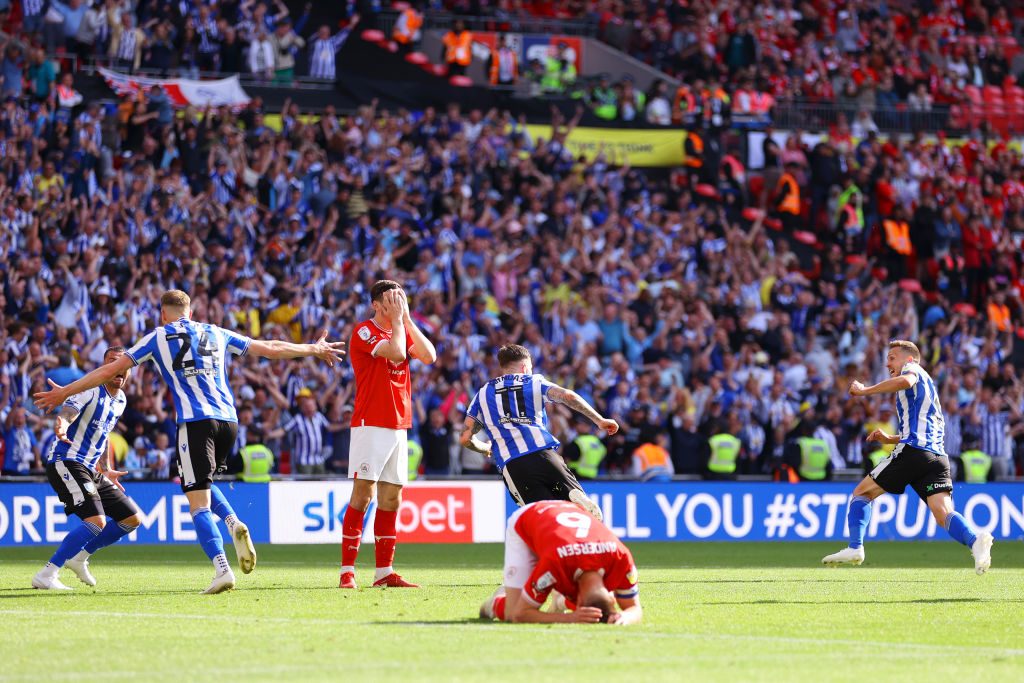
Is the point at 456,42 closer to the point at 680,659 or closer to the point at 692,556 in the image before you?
the point at 692,556

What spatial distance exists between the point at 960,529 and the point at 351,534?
529cm

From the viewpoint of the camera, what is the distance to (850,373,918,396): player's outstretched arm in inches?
503

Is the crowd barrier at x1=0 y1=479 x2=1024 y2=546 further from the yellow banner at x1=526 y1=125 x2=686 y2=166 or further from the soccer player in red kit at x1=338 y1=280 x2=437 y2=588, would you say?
the yellow banner at x1=526 y1=125 x2=686 y2=166

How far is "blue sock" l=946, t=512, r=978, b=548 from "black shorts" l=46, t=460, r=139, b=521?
6.97 m

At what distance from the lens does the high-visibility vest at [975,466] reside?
23766 mm

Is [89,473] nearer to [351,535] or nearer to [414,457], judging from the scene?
[351,535]

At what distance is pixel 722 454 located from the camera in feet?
74.5

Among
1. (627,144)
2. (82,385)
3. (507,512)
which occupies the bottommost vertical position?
(507,512)

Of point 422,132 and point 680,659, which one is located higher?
point 422,132

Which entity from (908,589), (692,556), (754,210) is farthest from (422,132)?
(908,589)

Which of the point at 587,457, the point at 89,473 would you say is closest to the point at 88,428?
the point at 89,473

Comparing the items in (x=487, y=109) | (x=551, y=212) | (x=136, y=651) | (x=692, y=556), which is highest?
(x=487, y=109)

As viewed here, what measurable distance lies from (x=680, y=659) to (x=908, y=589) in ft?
17.8

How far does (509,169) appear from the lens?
1075 inches
